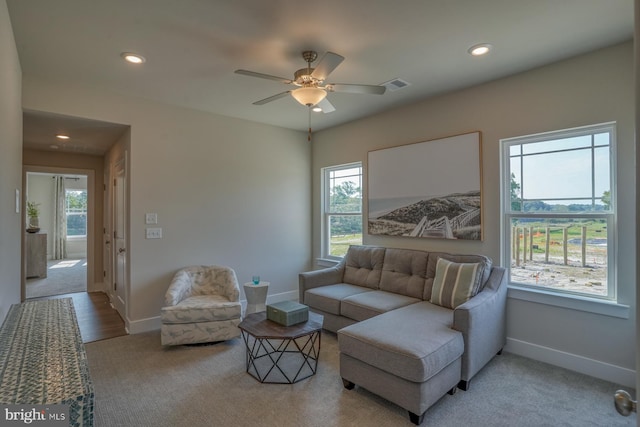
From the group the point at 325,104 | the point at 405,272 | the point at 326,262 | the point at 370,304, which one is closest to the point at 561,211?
the point at 405,272

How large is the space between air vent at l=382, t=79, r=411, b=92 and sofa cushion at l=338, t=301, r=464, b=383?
7.59ft

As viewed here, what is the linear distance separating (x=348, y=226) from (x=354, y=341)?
8.96ft

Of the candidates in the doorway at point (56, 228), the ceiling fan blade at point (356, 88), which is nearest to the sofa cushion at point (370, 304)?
the ceiling fan blade at point (356, 88)

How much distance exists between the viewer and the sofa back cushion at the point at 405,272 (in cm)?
356

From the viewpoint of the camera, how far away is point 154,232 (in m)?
3.94

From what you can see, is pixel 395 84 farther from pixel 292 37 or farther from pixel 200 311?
pixel 200 311

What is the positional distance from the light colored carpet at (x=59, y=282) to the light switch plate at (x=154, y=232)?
10.4 feet

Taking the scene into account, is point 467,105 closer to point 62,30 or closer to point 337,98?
point 337,98

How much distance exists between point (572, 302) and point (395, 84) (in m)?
2.64

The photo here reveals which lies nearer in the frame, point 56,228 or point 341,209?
point 341,209

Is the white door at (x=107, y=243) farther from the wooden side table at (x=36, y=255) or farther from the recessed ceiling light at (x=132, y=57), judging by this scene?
the recessed ceiling light at (x=132, y=57)

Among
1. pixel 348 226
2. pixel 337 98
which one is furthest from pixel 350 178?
pixel 337 98

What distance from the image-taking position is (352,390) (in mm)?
2539

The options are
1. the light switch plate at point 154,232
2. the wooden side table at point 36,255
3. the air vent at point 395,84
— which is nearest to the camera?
the air vent at point 395,84
